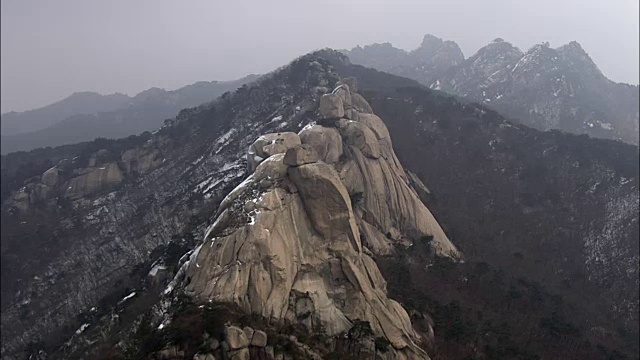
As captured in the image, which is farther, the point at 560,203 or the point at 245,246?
the point at 560,203

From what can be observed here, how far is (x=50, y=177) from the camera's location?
100 meters

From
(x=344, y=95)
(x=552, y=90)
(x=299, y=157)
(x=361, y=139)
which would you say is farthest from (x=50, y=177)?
(x=552, y=90)

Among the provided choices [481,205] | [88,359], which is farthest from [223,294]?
[481,205]

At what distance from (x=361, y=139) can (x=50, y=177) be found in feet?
243

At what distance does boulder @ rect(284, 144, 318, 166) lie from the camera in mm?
43594

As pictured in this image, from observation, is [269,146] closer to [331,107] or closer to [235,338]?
[331,107]

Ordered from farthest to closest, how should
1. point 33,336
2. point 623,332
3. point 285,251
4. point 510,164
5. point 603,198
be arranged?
point 510,164
point 603,198
point 33,336
point 623,332
point 285,251

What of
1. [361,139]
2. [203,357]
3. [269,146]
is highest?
[269,146]

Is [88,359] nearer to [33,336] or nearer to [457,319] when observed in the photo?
[33,336]

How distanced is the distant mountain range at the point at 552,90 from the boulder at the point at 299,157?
110802mm

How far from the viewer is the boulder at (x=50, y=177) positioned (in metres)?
99.4

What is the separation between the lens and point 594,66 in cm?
18388

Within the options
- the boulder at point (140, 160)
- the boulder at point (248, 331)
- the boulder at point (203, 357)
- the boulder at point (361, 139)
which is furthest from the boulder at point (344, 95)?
the boulder at point (203, 357)

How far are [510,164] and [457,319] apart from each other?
2220 inches
